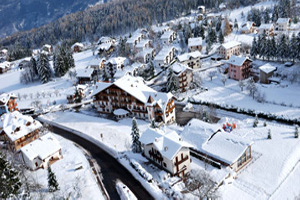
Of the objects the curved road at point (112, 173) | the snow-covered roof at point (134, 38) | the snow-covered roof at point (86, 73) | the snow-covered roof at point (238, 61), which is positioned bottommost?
the curved road at point (112, 173)

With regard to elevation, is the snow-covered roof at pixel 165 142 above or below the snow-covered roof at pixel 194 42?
below

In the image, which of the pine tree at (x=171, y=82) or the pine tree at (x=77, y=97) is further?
the pine tree at (x=171, y=82)

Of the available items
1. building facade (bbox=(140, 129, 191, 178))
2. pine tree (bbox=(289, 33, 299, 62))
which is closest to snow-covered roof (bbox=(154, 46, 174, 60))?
pine tree (bbox=(289, 33, 299, 62))

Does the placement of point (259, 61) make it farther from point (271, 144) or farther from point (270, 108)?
point (271, 144)

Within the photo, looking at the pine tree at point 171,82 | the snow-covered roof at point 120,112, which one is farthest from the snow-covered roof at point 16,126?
the pine tree at point 171,82

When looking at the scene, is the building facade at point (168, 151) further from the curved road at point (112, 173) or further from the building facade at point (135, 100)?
the building facade at point (135, 100)

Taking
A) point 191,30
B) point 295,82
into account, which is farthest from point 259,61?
point 191,30

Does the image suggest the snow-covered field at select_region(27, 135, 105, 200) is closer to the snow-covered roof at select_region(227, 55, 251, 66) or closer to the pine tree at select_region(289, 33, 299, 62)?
the snow-covered roof at select_region(227, 55, 251, 66)

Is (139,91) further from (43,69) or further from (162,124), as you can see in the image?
(43,69)
